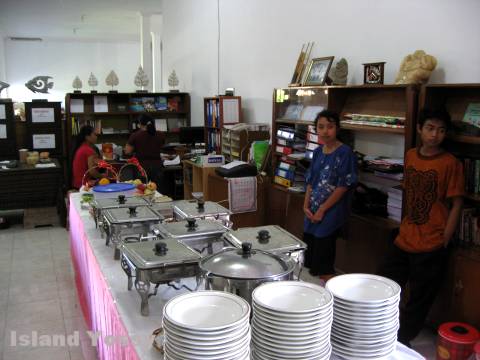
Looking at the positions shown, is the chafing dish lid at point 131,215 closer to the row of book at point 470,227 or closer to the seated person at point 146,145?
the row of book at point 470,227

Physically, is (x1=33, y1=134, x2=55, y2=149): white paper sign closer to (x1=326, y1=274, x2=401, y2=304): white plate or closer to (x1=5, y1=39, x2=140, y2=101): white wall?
(x1=326, y1=274, x2=401, y2=304): white plate

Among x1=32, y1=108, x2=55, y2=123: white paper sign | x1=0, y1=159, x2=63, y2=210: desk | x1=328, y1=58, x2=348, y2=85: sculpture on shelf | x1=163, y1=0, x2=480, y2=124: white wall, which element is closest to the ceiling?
x1=163, y1=0, x2=480, y2=124: white wall

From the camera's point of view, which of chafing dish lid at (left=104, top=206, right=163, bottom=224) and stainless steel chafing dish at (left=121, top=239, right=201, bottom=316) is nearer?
stainless steel chafing dish at (left=121, top=239, right=201, bottom=316)

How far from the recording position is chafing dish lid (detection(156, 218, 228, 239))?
1.99 metres

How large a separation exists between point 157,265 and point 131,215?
0.75m

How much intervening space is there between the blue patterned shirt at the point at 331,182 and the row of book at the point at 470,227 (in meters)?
0.77

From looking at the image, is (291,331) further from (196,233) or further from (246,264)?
(196,233)

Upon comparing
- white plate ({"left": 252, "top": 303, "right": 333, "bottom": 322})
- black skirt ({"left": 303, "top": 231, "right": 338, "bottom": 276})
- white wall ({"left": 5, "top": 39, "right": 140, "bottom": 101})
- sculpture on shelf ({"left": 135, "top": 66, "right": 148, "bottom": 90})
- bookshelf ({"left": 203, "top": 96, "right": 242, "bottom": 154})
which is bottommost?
black skirt ({"left": 303, "top": 231, "right": 338, "bottom": 276})

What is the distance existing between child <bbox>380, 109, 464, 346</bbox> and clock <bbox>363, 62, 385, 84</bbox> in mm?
764

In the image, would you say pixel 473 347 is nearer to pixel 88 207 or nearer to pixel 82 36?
pixel 88 207

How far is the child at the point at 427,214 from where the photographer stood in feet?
9.23

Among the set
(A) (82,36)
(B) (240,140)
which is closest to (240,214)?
(B) (240,140)

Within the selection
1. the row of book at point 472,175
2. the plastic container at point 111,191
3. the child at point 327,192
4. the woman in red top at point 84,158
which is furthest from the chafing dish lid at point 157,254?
the woman in red top at point 84,158

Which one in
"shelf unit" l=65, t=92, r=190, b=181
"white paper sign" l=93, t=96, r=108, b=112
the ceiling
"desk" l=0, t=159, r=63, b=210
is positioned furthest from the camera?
the ceiling
